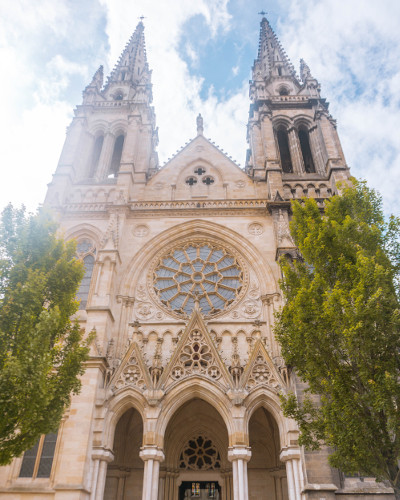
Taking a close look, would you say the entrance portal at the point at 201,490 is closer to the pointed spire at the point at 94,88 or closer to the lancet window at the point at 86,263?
the lancet window at the point at 86,263

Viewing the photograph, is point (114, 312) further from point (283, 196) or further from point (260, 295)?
point (283, 196)

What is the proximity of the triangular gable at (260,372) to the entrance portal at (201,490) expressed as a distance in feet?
14.9

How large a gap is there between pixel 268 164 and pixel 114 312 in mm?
10875

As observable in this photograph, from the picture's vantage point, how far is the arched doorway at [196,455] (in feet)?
47.4

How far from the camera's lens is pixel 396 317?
8.98 m

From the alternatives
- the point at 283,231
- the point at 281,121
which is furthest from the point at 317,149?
the point at 283,231

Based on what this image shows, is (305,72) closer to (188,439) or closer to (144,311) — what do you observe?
(144,311)

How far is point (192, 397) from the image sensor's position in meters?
13.8

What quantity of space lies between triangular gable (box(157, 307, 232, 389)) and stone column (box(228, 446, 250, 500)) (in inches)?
78.2

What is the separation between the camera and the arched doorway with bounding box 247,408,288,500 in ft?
46.8

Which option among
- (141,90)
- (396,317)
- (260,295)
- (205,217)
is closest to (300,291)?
(396,317)

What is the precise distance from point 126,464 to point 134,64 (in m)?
27.3

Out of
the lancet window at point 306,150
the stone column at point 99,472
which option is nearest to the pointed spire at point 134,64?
the lancet window at point 306,150

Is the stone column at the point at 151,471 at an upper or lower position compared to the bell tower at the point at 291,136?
lower
